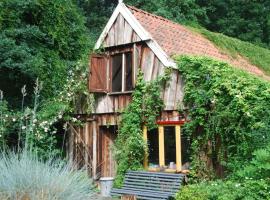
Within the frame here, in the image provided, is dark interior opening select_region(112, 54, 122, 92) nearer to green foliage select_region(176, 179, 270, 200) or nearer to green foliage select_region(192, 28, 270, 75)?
green foliage select_region(176, 179, 270, 200)

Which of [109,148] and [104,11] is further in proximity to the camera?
[104,11]

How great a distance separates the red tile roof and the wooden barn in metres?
0.04

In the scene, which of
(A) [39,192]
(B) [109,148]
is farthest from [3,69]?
(A) [39,192]

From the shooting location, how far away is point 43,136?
11.7 metres

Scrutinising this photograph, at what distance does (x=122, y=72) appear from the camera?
12508mm

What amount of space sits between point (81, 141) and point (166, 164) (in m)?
3.25

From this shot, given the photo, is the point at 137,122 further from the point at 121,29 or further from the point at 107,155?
the point at 121,29

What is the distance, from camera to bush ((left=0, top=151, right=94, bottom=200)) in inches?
212

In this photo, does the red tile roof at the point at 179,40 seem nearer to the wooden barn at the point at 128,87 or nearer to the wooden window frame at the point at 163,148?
the wooden barn at the point at 128,87

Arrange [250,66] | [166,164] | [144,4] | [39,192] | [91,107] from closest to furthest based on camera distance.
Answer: [39,192] < [166,164] < [91,107] < [250,66] < [144,4]

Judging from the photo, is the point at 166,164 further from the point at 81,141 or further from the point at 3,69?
the point at 3,69

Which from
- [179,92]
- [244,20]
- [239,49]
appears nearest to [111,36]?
[179,92]

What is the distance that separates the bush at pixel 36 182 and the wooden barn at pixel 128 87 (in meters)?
5.48

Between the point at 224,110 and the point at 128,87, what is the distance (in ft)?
11.2
